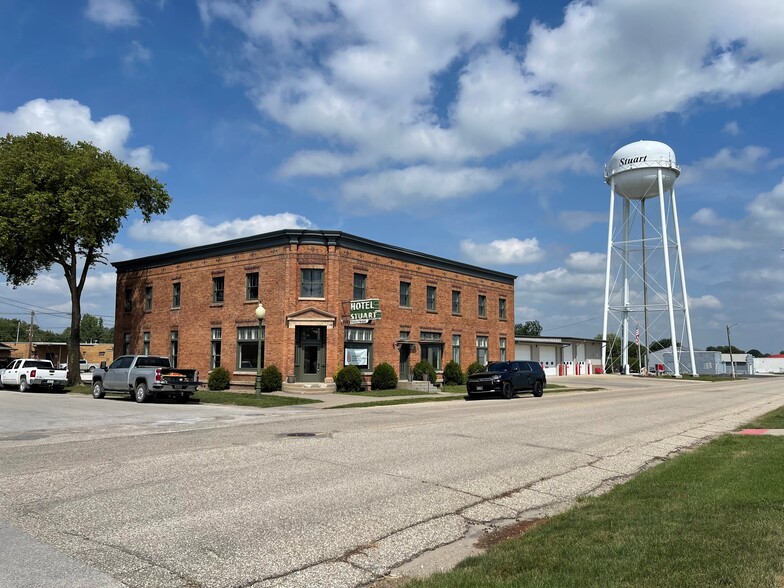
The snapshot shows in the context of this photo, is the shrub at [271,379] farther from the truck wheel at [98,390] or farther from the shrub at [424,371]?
the shrub at [424,371]

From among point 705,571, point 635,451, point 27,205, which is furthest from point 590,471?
point 27,205

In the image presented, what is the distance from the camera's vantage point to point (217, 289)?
3538cm

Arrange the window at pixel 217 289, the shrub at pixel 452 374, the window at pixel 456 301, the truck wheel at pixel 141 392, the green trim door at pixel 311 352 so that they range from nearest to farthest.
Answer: the truck wheel at pixel 141 392 < the green trim door at pixel 311 352 < the window at pixel 217 289 < the shrub at pixel 452 374 < the window at pixel 456 301

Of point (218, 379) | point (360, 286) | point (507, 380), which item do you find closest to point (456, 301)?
point (360, 286)

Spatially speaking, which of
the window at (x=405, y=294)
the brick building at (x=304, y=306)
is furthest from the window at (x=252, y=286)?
the window at (x=405, y=294)

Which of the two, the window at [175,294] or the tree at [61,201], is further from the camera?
the window at [175,294]

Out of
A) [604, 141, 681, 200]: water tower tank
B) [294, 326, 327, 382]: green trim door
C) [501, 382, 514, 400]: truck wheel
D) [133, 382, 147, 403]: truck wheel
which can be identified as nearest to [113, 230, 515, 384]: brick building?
[294, 326, 327, 382]: green trim door

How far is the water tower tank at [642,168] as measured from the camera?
202 ft

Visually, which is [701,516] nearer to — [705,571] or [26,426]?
[705,571]

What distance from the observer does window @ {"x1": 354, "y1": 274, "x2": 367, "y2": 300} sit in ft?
111

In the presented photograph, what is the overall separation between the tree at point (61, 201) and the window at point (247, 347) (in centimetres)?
970

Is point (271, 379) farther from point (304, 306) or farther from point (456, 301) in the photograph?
point (456, 301)

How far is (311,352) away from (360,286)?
4599mm

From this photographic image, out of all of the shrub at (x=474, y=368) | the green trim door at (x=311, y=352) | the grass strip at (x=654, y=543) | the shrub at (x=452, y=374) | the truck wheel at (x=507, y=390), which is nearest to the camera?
the grass strip at (x=654, y=543)
